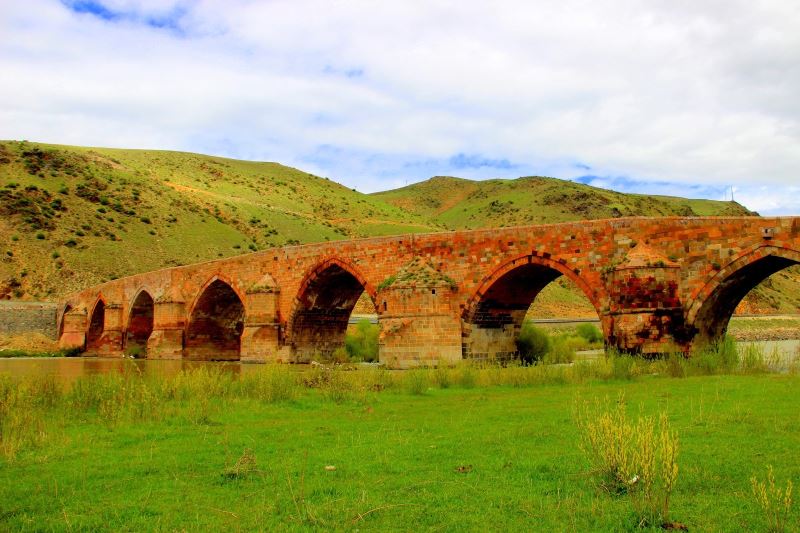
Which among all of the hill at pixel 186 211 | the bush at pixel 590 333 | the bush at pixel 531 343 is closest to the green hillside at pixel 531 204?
the hill at pixel 186 211

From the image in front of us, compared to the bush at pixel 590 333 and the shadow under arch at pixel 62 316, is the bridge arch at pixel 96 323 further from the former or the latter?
the bush at pixel 590 333

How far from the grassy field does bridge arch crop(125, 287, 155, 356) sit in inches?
1010

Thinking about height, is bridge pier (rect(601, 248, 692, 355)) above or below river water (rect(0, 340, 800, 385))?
above

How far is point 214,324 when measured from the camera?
33219mm

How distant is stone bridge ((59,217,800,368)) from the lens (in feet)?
56.1

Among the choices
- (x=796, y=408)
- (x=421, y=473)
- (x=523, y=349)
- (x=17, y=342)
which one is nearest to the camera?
(x=421, y=473)

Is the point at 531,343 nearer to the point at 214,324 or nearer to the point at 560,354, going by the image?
the point at 560,354

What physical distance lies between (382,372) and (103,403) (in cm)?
624

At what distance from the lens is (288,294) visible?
27172mm

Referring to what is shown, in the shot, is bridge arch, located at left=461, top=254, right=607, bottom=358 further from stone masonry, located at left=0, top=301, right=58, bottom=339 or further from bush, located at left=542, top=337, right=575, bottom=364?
stone masonry, located at left=0, top=301, right=58, bottom=339

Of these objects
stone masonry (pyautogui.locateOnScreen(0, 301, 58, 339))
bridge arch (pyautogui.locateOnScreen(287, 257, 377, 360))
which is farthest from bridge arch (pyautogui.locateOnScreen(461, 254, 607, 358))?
stone masonry (pyautogui.locateOnScreen(0, 301, 58, 339))

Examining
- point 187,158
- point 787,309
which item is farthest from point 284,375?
point 187,158

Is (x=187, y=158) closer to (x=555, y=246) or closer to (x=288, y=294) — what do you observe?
(x=288, y=294)

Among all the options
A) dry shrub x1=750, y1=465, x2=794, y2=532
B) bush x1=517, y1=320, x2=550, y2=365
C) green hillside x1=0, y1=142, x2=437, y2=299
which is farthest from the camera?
green hillside x1=0, y1=142, x2=437, y2=299
